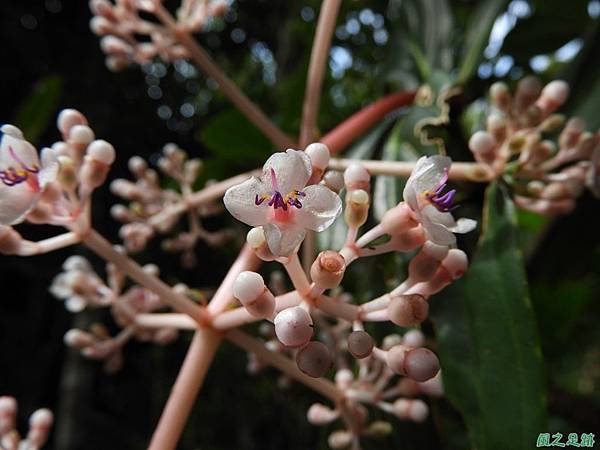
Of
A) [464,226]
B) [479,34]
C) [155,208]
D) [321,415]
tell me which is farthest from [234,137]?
[464,226]

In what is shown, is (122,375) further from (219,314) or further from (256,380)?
(219,314)

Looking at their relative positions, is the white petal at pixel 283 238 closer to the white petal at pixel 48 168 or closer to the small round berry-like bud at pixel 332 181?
the small round berry-like bud at pixel 332 181

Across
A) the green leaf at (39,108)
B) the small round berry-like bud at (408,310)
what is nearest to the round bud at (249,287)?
the small round berry-like bud at (408,310)

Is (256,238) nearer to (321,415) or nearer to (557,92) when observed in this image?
(321,415)

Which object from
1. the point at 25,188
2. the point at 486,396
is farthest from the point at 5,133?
the point at 486,396

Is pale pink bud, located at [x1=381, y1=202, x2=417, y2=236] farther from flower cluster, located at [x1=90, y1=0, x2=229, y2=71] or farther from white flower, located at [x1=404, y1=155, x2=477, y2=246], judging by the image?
flower cluster, located at [x1=90, y1=0, x2=229, y2=71]

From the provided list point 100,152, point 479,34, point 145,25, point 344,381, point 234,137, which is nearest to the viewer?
point 100,152
